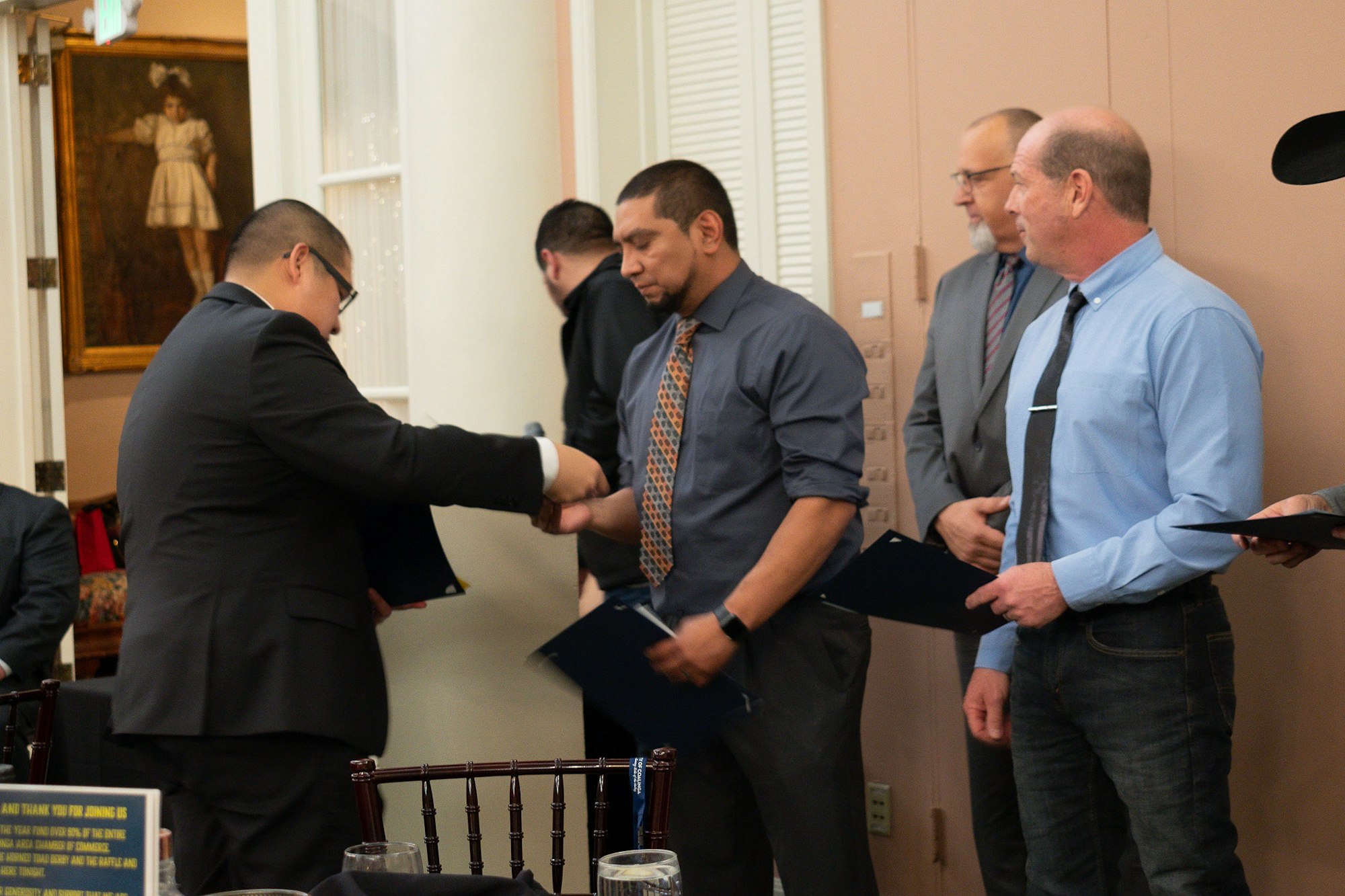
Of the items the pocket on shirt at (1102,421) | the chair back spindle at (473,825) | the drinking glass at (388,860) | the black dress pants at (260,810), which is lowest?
the black dress pants at (260,810)

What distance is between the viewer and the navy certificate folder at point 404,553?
2.49 m

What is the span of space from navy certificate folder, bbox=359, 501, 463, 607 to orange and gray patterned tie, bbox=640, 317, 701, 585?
378 millimetres

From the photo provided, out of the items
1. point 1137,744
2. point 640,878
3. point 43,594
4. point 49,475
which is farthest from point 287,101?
point 640,878

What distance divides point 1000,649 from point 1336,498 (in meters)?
0.63

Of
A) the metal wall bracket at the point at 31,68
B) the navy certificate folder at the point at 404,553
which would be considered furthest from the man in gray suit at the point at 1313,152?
the metal wall bracket at the point at 31,68

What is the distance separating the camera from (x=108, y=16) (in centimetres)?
466

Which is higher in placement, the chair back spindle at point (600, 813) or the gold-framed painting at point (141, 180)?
the gold-framed painting at point (141, 180)

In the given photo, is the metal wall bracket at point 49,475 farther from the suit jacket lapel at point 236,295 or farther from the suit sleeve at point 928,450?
the suit sleeve at point 928,450

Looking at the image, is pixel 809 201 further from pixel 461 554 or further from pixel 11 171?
pixel 11 171

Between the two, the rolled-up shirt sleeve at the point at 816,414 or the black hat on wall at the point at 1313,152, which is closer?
the black hat on wall at the point at 1313,152

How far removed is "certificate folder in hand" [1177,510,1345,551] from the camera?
161cm

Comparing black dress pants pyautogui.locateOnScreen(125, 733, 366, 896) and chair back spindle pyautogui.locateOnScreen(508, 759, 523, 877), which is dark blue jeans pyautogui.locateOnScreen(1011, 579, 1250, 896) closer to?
chair back spindle pyautogui.locateOnScreen(508, 759, 523, 877)

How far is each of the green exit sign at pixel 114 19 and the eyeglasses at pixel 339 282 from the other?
2.45 metres

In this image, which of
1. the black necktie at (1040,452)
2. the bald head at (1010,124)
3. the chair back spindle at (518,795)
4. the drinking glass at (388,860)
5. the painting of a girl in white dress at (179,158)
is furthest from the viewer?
the painting of a girl in white dress at (179,158)
